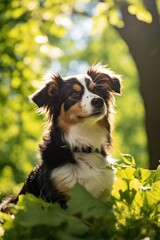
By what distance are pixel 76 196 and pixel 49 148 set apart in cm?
273

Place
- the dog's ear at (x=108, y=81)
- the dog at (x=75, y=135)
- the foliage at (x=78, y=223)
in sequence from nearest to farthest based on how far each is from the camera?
the foliage at (x=78, y=223)
the dog at (x=75, y=135)
the dog's ear at (x=108, y=81)

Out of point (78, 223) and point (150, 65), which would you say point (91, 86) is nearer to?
point (78, 223)

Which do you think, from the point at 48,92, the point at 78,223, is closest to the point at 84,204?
the point at 78,223

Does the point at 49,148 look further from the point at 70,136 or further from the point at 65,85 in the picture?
the point at 65,85

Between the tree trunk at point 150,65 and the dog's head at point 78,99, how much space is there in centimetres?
360

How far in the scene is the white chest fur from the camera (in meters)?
4.82

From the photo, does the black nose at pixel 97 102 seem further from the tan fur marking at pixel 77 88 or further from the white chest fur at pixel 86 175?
the white chest fur at pixel 86 175

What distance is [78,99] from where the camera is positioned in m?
5.25

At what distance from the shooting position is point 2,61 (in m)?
11.2

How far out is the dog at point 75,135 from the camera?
493 centimetres

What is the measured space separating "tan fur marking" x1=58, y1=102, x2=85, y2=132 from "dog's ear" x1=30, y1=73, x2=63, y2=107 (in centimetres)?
19

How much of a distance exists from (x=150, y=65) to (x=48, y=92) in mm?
4161

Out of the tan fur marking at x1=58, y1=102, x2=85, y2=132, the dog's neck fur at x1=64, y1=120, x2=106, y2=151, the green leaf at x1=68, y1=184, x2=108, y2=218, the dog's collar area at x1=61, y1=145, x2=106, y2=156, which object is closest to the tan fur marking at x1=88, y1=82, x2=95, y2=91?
the tan fur marking at x1=58, y1=102, x2=85, y2=132

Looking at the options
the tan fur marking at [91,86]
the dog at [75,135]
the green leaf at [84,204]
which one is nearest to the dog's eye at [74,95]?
the dog at [75,135]
